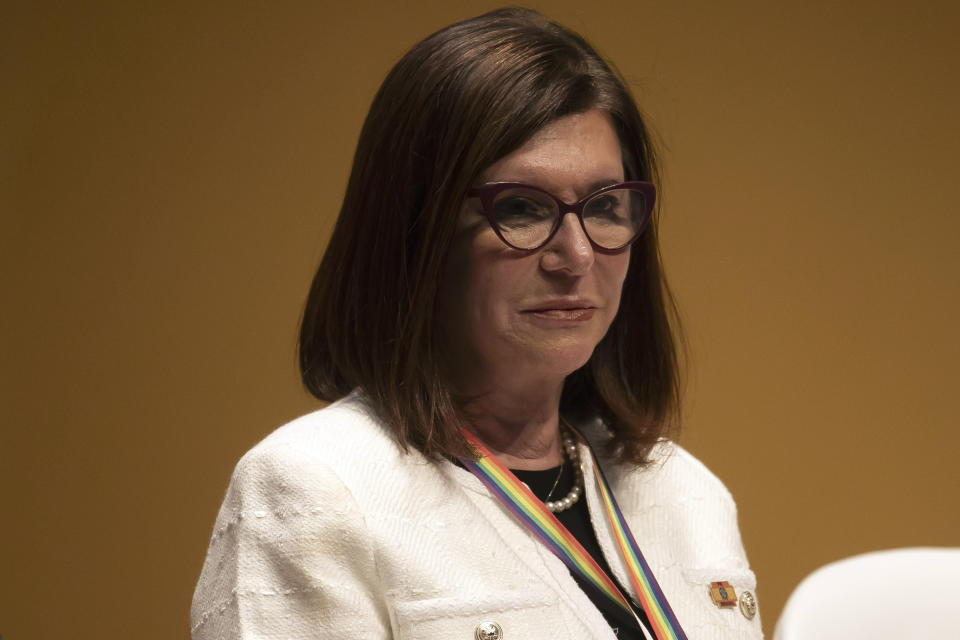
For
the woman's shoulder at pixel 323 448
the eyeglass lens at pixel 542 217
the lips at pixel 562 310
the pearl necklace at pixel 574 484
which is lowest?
the pearl necklace at pixel 574 484

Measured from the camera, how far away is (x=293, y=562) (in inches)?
50.8

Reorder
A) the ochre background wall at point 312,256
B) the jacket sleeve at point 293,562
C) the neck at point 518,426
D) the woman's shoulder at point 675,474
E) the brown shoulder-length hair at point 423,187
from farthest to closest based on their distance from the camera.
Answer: the ochre background wall at point 312,256 < the woman's shoulder at point 675,474 < the neck at point 518,426 < the brown shoulder-length hair at point 423,187 < the jacket sleeve at point 293,562

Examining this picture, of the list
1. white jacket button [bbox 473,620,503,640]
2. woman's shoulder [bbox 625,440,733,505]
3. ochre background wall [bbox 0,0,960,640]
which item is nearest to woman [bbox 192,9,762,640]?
white jacket button [bbox 473,620,503,640]

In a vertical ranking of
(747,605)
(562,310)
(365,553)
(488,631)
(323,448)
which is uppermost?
(562,310)

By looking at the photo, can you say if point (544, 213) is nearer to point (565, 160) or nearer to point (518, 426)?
point (565, 160)

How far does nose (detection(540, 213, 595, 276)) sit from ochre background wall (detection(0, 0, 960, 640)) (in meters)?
0.43

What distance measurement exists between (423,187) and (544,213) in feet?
0.51

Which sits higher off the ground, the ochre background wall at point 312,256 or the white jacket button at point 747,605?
the ochre background wall at point 312,256

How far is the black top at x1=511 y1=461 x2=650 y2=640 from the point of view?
148cm

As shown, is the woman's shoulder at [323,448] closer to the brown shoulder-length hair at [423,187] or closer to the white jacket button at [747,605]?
the brown shoulder-length hair at [423,187]

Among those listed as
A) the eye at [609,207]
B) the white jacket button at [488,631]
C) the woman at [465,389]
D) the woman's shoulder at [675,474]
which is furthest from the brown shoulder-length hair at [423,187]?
the woman's shoulder at [675,474]

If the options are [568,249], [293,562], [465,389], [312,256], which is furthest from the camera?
[312,256]

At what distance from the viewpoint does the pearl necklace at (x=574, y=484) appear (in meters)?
1.58

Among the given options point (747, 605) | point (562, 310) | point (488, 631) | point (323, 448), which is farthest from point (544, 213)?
point (747, 605)
